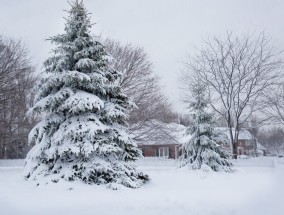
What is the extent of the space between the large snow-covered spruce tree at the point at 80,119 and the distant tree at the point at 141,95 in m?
17.1

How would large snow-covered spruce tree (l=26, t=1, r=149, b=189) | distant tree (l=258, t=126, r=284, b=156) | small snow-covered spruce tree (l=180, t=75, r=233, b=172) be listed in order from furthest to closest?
distant tree (l=258, t=126, r=284, b=156), small snow-covered spruce tree (l=180, t=75, r=233, b=172), large snow-covered spruce tree (l=26, t=1, r=149, b=189)

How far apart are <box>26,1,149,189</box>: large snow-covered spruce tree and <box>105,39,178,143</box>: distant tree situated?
17.1m

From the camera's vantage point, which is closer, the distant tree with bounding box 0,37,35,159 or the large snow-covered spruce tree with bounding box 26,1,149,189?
the large snow-covered spruce tree with bounding box 26,1,149,189

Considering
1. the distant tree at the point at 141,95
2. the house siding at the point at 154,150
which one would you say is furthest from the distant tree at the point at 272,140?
the distant tree at the point at 141,95

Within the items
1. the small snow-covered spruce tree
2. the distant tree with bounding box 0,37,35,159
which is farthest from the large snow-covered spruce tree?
the distant tree with bounding box 0,37,35,159

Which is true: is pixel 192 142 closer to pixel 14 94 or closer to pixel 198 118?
pixel 198 118

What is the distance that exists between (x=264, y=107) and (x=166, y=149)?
686 inches

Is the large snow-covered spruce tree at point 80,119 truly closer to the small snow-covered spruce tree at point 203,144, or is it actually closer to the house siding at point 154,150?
the small snow-covered spruce tree at point 203,144

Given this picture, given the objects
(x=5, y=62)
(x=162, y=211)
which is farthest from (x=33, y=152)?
(x=5, y=62)

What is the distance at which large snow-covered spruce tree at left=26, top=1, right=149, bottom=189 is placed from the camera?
1054 cm

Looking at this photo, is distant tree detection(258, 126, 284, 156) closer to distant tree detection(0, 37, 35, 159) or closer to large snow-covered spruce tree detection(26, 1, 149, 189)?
distant tree detection(0, 37, 35, 159)

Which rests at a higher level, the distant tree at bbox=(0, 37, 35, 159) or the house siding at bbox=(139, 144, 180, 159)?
the distant tree at bbox=(0, 37, 35, 159)

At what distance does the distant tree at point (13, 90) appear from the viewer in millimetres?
28109

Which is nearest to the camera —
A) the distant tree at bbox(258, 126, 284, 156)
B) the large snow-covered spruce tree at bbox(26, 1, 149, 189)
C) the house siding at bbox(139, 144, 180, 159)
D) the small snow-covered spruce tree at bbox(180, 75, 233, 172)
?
the large snow-covered spruce tree at bbox(26, 1, 149, 189)
